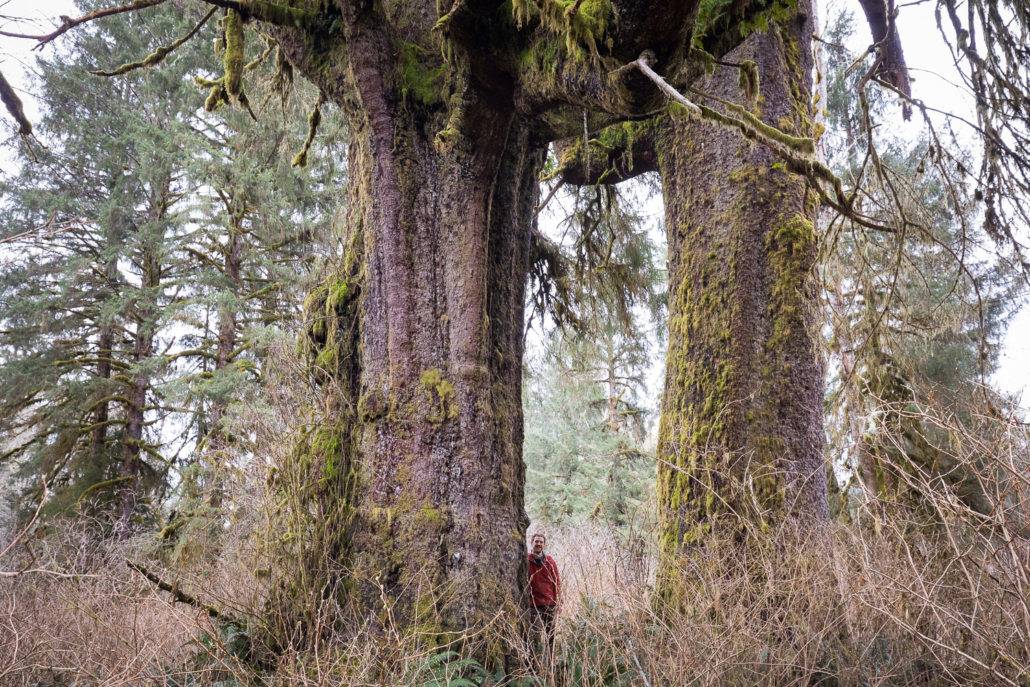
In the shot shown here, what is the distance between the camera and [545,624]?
388 cm

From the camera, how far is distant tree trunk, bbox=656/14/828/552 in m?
4.86

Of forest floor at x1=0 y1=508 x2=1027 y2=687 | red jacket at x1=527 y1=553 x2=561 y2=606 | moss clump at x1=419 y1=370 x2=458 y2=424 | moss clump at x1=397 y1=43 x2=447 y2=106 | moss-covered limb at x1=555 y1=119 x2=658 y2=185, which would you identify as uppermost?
moss-covered limb at x1=555 y1=119 x2=658 y2=185

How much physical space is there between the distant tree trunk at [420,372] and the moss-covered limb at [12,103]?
1.98m

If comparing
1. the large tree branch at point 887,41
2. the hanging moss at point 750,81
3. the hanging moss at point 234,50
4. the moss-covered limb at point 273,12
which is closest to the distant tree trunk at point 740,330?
the large tree branch at point 887,41

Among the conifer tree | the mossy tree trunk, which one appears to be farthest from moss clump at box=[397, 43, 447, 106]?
the conifer tree

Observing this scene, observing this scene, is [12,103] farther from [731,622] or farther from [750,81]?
[731,622]

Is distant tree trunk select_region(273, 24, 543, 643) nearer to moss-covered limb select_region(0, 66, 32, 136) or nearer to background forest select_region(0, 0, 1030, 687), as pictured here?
background forest select_region(0, 0, 1030, 687)

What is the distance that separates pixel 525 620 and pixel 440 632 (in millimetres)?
703

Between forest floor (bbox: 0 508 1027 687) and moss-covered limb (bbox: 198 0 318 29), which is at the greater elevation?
moss-covered limb (bbox: 198 0 318 29)

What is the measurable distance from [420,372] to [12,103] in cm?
258

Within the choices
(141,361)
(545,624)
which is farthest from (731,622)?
(141,361)

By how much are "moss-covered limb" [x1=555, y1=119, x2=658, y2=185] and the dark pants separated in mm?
4049

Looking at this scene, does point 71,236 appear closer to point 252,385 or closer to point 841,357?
point 252,385

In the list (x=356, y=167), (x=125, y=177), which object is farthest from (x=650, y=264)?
(x=125, y=177)
